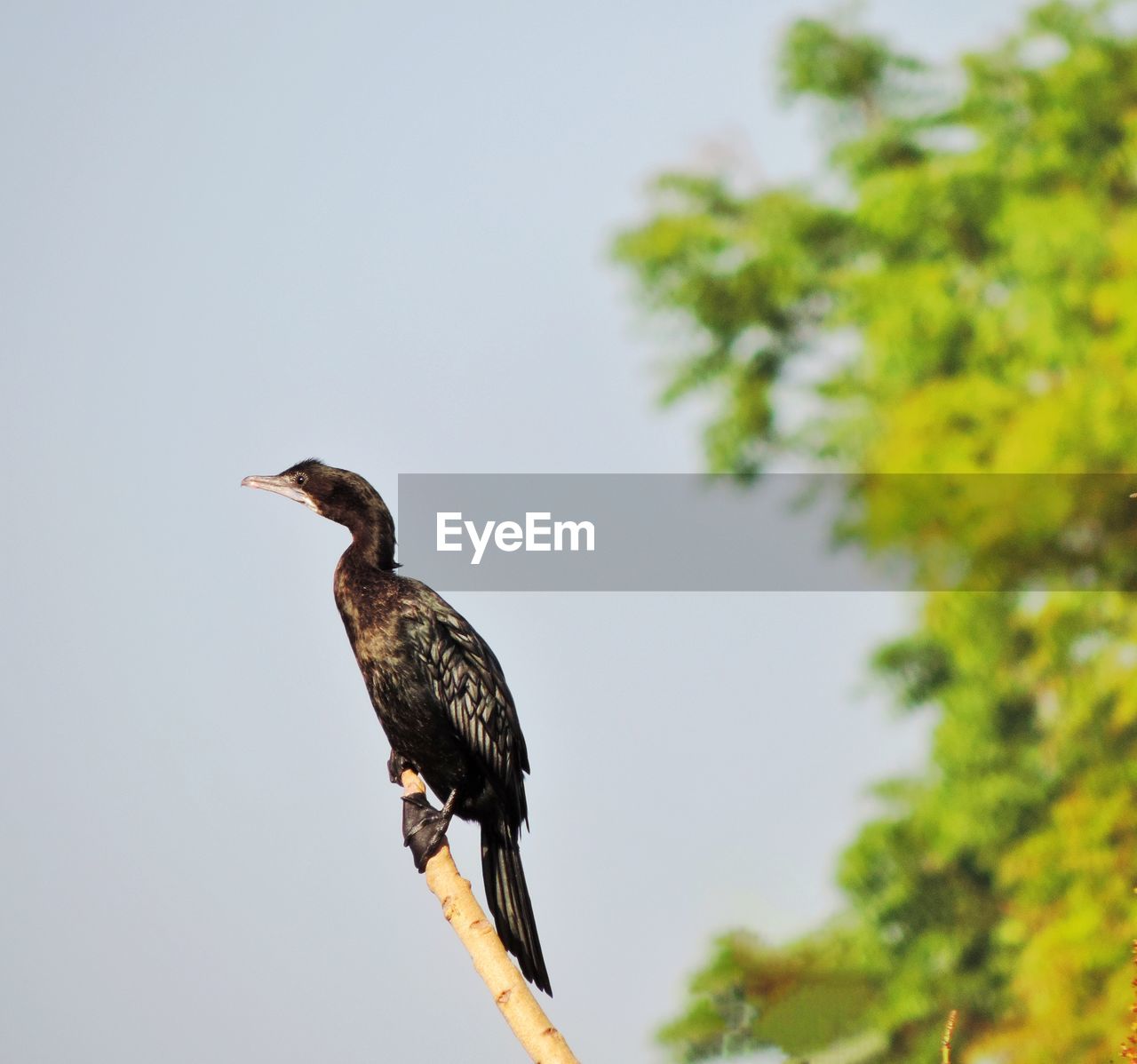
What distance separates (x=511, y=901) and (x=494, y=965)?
0.84 m

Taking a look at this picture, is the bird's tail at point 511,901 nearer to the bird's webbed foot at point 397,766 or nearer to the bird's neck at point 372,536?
the bird's webbed foot at point 397,766

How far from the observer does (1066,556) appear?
9.01m

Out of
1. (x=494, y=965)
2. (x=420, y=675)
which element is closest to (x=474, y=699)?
(x=420, y=675)

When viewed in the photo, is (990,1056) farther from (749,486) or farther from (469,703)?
(469,703)

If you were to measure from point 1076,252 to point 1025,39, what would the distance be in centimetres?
154

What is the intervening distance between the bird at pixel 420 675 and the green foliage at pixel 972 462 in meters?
5.51

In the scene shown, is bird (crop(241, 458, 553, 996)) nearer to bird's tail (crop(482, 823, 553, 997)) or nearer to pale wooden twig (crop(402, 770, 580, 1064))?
bird's tail (crop(482, 823, 553, 997))

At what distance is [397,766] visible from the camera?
102 inches

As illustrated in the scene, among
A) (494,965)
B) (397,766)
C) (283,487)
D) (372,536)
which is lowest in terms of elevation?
(494,965)

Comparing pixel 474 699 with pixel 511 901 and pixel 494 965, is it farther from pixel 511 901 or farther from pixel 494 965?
pixel 494 965

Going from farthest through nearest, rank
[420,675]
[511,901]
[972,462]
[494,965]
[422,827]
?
1. [972,462]
2. [420,675]
3. [511,901]
4. [422,827]
5. [494,965]

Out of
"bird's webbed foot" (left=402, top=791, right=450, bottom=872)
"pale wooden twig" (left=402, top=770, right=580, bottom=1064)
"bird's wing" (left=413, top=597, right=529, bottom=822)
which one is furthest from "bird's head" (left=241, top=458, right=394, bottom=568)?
"pale wooden twig" (left=402, top=770, right=580, bottom=1064)

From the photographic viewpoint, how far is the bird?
2551mm

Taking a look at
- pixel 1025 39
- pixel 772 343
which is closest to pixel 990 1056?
pixel 772 343
